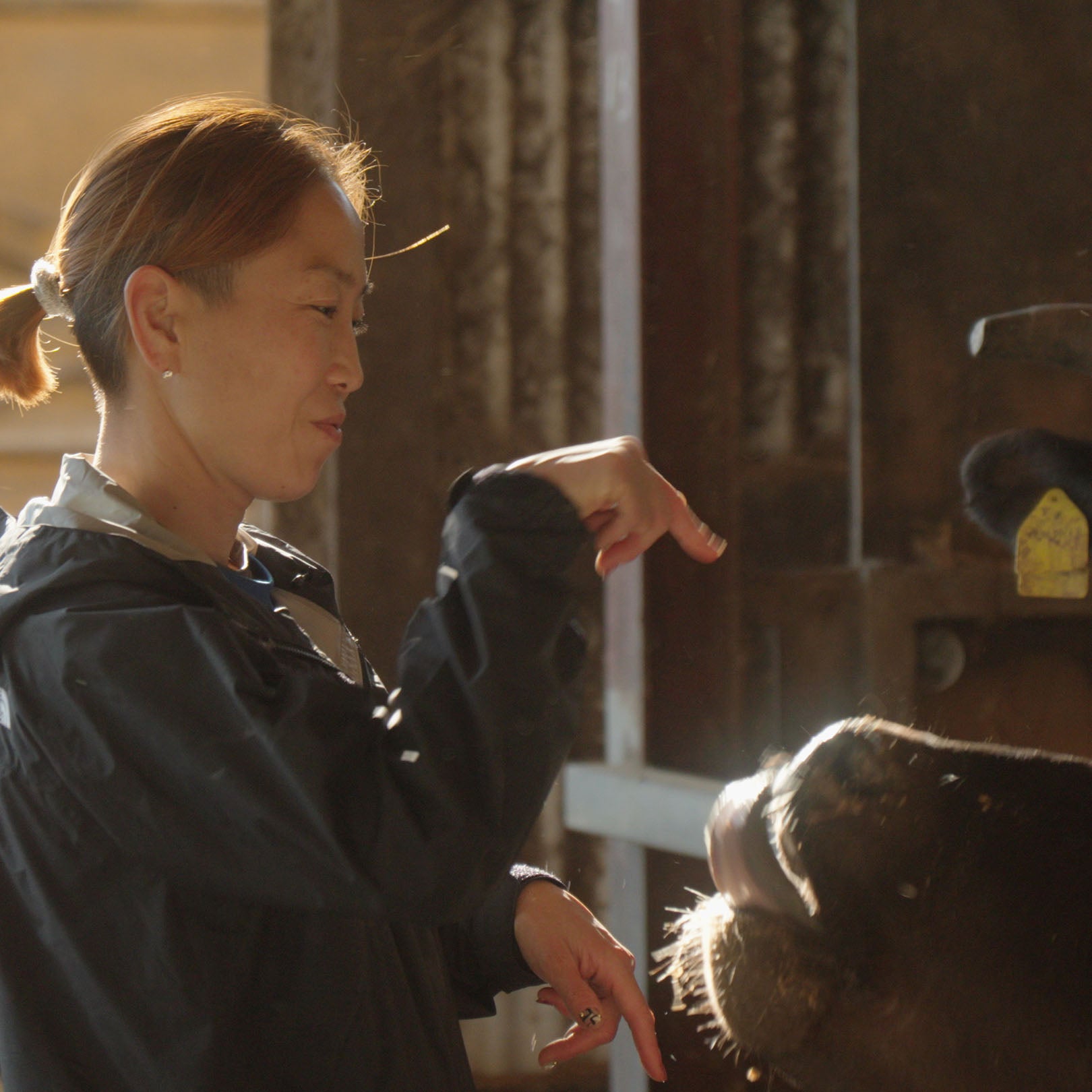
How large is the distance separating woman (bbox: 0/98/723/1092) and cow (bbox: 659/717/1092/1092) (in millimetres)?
150

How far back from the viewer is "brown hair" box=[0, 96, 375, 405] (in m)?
0.86

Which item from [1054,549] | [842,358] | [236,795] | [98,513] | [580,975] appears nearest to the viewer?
[236,795]

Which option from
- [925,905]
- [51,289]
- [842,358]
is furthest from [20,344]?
[842,358]

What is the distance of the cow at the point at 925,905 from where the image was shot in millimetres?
938

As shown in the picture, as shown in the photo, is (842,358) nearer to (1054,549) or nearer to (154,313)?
(1054,549)

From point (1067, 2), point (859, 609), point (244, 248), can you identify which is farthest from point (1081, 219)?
point (244, 248)

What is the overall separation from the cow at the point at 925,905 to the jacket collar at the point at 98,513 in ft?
1.58

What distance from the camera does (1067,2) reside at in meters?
1.61

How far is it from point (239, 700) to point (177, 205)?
381 millimetres

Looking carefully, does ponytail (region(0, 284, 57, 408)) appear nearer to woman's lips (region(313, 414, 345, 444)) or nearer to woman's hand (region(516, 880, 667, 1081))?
woman's lips (region(313, 414, 345, 444))

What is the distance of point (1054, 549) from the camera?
1197mm

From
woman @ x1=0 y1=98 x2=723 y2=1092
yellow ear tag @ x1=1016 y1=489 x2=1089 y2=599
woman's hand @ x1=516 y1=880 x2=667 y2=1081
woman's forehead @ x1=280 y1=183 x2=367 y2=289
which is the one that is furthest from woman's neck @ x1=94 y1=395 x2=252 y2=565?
yellow ear tag @ x1=1016 y1=489 x2=1089 y2=599

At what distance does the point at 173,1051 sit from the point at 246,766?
0.19m

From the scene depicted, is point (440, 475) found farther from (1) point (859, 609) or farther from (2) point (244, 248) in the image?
(2) point (244, 248)
